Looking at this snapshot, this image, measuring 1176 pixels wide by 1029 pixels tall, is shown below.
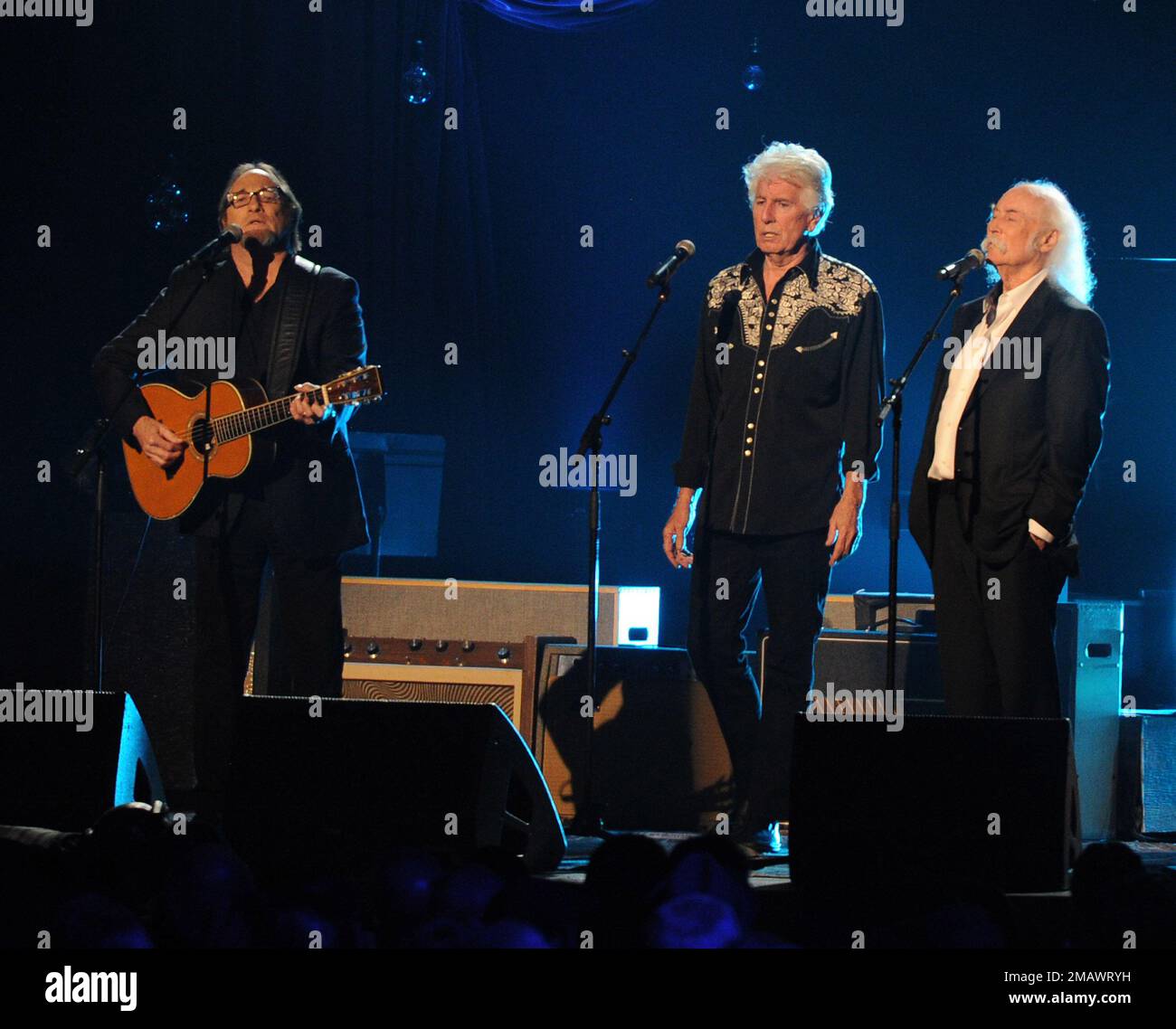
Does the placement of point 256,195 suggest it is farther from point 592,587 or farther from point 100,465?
point 592,587

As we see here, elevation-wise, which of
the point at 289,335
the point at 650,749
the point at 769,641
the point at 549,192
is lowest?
the point at 650,749

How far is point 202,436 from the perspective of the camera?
4086 millimetres

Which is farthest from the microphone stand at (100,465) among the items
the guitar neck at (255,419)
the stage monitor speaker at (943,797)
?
the stage monitor speaker at (943,797)

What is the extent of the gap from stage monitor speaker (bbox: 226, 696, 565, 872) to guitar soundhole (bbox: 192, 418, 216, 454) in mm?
1267

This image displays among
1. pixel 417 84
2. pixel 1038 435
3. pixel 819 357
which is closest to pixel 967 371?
pixel 1038 435

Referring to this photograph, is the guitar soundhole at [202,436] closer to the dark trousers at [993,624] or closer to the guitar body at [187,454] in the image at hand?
the guitar body at [187,454]

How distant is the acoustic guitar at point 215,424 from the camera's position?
3.91 m

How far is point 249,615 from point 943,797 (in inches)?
81.2

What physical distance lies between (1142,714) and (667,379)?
3.06 m

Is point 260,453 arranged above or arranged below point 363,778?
above

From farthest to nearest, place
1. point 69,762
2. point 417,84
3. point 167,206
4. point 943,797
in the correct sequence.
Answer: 1. point 417,84
2. point 167,206
3. point 69,762
4. point 943,797

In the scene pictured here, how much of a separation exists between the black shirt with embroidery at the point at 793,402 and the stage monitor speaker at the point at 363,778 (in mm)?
1343

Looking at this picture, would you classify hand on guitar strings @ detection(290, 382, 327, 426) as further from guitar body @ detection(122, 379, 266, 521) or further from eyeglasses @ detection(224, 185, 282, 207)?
eyeglasses @ detection(224, 185, 282, 207)

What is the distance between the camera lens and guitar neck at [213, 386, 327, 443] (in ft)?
13.1
